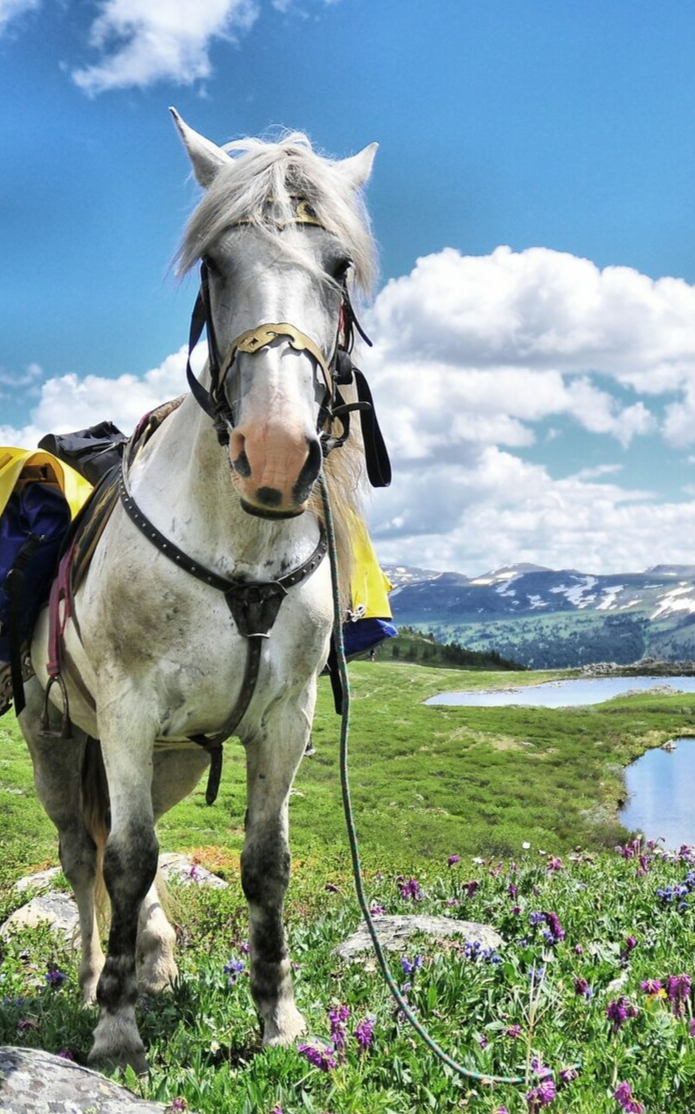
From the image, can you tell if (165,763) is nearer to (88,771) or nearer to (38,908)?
(88,771)

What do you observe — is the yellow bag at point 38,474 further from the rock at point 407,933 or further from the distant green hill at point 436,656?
the distant green hill at point 436,656

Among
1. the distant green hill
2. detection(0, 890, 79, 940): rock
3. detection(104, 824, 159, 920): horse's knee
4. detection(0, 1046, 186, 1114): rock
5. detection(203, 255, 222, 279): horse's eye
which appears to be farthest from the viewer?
the distant green hill

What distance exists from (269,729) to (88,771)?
7.53ft

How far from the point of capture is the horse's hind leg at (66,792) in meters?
6.26

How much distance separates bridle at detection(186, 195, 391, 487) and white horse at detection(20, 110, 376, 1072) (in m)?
0.02

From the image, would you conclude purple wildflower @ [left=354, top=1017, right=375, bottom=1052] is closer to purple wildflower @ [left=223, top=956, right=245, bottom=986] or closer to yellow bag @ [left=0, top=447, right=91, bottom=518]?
purple wildflower @ [left=223, top=956, right=245, bottom=986]

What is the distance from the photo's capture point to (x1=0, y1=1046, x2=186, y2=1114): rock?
3230 millimetres

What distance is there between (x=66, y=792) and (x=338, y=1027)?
2846mm

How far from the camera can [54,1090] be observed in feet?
10.9

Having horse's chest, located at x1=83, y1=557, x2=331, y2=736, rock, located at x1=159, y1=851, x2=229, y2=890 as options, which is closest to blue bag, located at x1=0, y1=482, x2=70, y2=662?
horse's chest, located at x1=83, y1=557, x2=331, y2=736

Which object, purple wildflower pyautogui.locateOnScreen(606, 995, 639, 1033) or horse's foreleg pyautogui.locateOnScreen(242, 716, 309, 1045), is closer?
purple wildflower pyautogui.locateOnScreen(606, 995, 639, 1033)

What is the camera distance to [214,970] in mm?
5867

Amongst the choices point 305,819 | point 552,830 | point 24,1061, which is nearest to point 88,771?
point 24,1061

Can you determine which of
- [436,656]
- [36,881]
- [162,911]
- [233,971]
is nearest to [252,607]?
[233,971]
